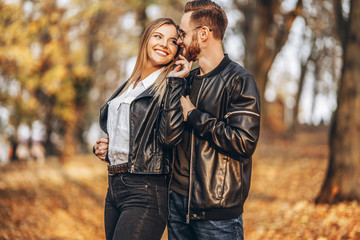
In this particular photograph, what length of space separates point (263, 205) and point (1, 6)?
7.80m

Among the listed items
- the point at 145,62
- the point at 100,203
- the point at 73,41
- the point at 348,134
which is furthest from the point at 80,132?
the point at 145,62

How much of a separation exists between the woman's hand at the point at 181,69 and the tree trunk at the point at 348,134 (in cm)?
566

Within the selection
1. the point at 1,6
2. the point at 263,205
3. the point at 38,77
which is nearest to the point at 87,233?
the point at 263,205

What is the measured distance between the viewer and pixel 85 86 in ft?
54.3

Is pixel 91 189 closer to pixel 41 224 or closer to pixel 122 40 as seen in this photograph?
pixel 41 224

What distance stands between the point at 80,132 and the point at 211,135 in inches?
860

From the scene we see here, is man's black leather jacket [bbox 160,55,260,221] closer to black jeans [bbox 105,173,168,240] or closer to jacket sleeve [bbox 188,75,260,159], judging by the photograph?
jacket sleeve [bbox 188,75,260,159]

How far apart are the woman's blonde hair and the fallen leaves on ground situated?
3.82 meters

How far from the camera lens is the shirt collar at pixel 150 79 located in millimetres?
3202

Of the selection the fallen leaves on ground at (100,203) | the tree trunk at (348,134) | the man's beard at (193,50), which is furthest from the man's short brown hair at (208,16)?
the tree trunk at (348,134)

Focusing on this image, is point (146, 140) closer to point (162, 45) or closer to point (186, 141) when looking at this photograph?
point (186, 141)

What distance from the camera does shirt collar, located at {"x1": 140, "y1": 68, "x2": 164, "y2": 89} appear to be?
3.20 m

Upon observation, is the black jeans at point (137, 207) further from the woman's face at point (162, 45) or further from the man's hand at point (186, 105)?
the woman's face at point (162, 45)

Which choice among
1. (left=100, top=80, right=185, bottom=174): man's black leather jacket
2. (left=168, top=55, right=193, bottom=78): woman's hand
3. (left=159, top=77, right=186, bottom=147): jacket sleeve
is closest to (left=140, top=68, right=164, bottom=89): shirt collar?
(left=100, top=80, right=185, bottom=174): man's black leather jacket
